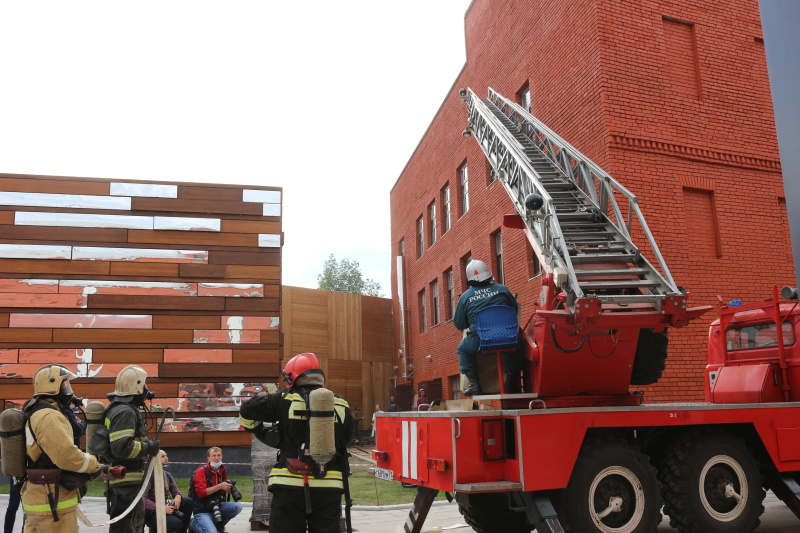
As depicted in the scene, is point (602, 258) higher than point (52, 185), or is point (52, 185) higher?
point (52, 185)

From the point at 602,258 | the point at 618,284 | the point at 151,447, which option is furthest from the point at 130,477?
the point at 602,258

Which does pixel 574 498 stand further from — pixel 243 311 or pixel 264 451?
pixel 243 311

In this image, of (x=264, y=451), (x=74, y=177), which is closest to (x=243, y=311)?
(x=74, y=177)

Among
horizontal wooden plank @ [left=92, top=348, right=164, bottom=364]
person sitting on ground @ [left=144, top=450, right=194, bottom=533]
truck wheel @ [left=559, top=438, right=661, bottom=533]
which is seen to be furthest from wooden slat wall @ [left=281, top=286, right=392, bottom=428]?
truck wheel @ [left=559, top=438, right=661, bottom=533]

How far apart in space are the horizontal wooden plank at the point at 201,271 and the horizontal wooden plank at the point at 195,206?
46.0 inches

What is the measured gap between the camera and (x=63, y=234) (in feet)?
46.6

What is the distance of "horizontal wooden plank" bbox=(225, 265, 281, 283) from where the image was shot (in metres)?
14.6

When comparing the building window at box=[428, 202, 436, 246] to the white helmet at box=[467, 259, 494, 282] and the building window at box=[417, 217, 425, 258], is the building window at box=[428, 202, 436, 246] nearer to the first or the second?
the building window at box=[417, 217, 425, 258]

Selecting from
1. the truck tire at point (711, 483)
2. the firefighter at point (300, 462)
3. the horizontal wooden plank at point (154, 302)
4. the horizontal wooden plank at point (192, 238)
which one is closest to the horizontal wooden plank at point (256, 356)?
the horizontal wooden plank at point (154, 302)

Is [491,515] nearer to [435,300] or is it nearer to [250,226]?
[250,226]

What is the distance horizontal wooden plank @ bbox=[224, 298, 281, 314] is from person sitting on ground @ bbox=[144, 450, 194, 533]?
23.7 ft

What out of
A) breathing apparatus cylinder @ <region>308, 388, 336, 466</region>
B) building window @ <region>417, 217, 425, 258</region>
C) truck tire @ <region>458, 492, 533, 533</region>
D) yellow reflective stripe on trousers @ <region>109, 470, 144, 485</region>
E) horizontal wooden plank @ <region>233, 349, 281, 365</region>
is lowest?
truck tire @ <region>458, 492, 533, 533</region>

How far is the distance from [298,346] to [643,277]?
19.3 meters

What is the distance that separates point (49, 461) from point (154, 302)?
30.2ft
